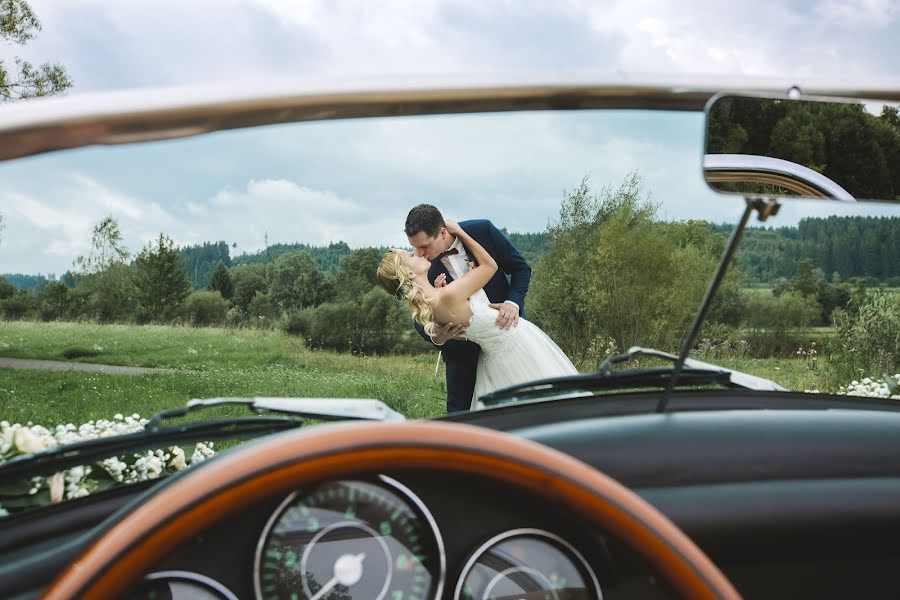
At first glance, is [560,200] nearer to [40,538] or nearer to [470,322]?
[470,322]

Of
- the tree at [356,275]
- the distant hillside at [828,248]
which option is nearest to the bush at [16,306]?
the tree at [356,275]

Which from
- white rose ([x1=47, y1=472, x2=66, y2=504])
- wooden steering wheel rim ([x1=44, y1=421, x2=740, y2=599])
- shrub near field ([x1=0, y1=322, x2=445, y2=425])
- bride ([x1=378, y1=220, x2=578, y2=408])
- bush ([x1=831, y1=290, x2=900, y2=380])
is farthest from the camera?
bride ([x1=378, y1=220, x2=578, y2=408])

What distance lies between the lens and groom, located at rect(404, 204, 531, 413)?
285 centimetres

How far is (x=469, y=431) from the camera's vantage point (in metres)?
0.85

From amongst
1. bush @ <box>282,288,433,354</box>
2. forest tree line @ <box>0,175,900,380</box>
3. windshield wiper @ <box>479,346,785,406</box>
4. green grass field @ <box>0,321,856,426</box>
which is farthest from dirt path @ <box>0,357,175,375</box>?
windshield wiper @ <box>479,346,785,406</box>

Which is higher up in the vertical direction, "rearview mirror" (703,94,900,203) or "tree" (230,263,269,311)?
"tree" (230,263,269,311)

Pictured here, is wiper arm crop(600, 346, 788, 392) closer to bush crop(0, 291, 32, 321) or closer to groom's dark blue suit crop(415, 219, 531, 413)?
groom's dark blue suit crop(415, 219, 531, 413)

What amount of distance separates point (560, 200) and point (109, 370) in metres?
4.74

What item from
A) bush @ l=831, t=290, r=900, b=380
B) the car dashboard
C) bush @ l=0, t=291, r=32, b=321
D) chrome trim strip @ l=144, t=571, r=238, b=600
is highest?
bush @ l=0, t=291, r=32, b=321

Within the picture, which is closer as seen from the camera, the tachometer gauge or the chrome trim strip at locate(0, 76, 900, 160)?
the chrome trim strip at locate(0, 76, 900, 160)

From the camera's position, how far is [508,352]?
8.89ft

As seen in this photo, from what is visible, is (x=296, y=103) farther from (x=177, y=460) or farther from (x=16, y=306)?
(x=16, y=306)

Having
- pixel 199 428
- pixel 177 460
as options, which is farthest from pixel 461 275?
pixel 199 428

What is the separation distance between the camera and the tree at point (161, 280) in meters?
3.05
